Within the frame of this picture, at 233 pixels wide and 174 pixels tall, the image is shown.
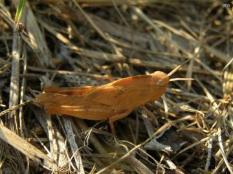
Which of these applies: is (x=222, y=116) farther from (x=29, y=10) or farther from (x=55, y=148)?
(x=29, y=10)

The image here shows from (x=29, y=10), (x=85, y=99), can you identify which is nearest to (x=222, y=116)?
(x=85, y=99)

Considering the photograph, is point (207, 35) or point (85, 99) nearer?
point (85, 99)

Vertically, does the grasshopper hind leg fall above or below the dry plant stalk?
below

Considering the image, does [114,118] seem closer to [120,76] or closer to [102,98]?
[102,98]

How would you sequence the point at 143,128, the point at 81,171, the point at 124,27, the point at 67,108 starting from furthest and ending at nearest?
the point at 124,27 < the point at 143,128 < the point at 67,108 < the point at 81,171

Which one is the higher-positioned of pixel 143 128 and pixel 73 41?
pixel 73 41
